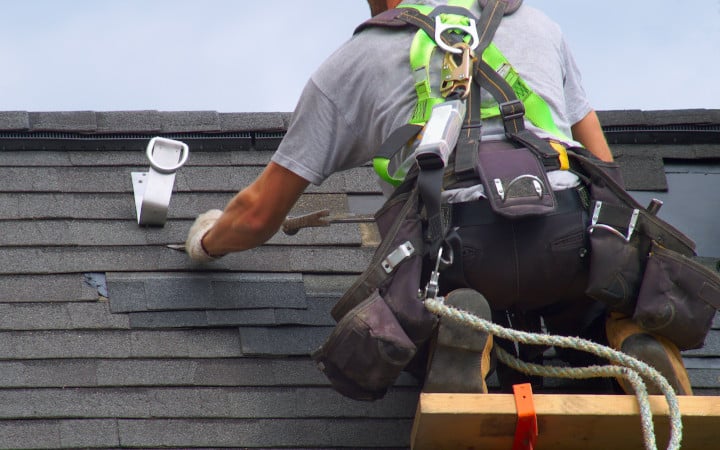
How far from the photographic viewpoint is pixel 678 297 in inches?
124

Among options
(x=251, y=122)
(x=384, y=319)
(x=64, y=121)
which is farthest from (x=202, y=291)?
(x=384, y=319)

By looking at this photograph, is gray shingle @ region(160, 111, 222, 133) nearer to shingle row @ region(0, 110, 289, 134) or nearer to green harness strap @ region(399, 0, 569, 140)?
shingle row @ region(0, 110, 289, 134)

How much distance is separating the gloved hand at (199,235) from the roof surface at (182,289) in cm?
5

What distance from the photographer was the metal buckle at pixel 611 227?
3.18 metres

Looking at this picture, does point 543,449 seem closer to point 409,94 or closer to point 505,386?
point 505,386

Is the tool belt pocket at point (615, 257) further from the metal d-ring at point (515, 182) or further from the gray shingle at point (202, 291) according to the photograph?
the gray shingle at point (202, 291)

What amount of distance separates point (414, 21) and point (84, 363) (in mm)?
1429

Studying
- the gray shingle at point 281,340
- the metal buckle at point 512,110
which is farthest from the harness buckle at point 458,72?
the gray shingle at point 281,340

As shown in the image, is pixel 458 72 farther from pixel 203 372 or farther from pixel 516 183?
pixel 203 372

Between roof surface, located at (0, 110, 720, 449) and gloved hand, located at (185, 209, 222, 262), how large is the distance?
5 centimetres

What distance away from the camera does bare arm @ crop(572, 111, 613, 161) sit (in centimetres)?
394

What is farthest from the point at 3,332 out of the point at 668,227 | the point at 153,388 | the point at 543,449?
the point at 668,227

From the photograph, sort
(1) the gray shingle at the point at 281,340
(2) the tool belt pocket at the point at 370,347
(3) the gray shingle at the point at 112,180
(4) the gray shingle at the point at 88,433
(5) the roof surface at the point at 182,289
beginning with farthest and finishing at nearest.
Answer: (3) the gray shingle at the point at 112,180, (1) the gray shingle at the point at 281,340, (5) the roof surface at the point at 182,289, (4) the gray shingle at the point at 88,433, (2) the tool belt pocket at the point at 370,347

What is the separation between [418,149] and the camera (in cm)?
310
